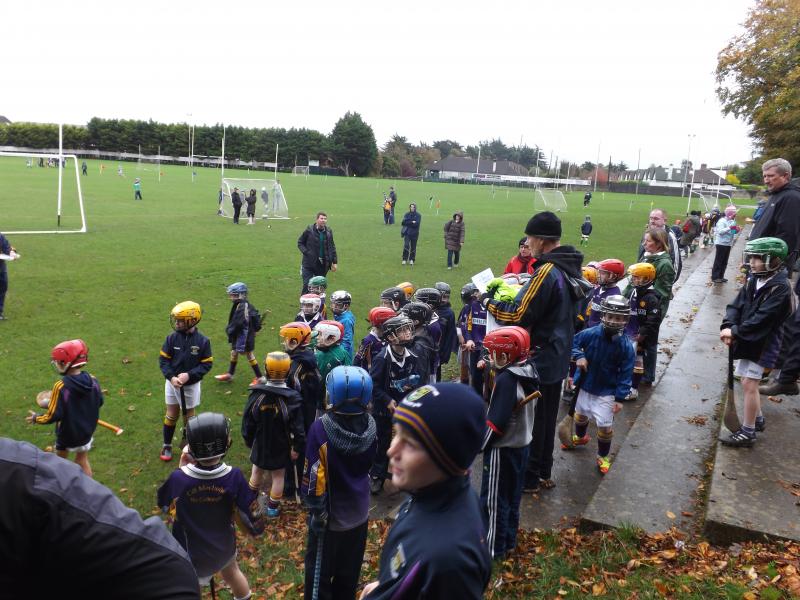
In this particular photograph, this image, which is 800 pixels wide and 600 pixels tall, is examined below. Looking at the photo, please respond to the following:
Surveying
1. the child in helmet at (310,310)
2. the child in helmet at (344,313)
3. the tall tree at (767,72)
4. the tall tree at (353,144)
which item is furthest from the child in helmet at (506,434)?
the tall tree at (353,144)

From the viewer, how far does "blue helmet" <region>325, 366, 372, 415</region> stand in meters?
3.90

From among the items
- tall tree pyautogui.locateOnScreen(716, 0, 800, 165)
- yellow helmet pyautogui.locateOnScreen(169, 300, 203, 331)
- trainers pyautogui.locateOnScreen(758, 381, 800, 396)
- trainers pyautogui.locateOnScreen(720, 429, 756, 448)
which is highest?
tall tree pyautogui.locateOnScreen(716, 0, 800, 165)

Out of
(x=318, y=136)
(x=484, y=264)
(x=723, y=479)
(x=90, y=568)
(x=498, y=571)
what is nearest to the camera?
(x=90, y=568)

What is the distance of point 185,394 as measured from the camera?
652 cm

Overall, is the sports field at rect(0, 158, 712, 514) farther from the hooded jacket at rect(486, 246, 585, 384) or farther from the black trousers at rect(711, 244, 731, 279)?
the black trousers at rect(711, 244, 731, 279)

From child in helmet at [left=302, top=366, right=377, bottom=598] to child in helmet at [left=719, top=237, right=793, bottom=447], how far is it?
12.4 ft

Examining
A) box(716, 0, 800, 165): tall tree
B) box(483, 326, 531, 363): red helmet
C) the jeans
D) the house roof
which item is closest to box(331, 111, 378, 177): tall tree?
the house roof

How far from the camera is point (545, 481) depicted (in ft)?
18.3

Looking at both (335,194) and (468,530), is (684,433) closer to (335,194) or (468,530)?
(468,530)

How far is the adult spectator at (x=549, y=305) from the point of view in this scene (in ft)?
16.0

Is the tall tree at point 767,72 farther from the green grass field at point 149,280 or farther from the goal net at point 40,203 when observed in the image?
the goal net at point 40,203

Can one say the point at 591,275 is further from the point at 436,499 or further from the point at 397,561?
the point at 397,561

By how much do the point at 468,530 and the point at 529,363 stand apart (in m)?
2.66

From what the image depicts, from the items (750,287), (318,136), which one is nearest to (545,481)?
(750,287)
